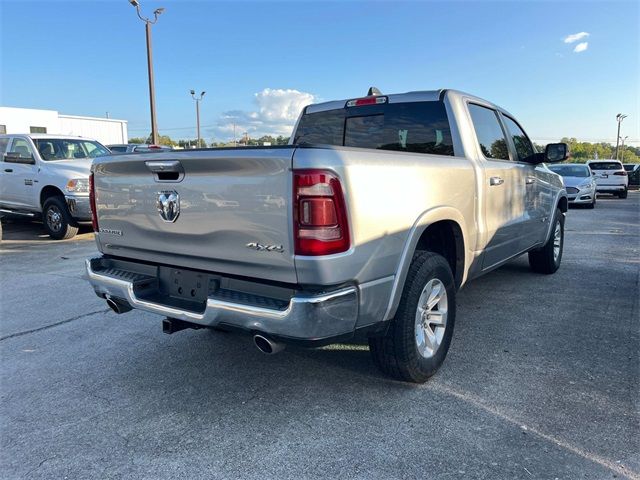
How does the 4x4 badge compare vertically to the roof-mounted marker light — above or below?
below

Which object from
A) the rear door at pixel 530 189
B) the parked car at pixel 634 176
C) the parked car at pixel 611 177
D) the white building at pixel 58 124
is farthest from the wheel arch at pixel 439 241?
the white building at pixel 58 124

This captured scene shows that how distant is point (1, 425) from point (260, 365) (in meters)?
1.59

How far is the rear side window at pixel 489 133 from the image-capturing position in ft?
13.7

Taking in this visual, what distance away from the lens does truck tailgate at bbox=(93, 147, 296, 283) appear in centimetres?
241

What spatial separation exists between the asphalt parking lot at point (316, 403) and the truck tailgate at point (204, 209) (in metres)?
0.89

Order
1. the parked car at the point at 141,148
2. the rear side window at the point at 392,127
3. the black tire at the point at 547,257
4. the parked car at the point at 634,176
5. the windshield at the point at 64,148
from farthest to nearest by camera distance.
A: the parked car at the point at 634,176 → the windshield at the point at 64,148 → the black tire at the point at 547,257 → the rear side window at the point at 392,127 → the parked car at the point at 141,148

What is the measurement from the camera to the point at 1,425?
9.20 feet

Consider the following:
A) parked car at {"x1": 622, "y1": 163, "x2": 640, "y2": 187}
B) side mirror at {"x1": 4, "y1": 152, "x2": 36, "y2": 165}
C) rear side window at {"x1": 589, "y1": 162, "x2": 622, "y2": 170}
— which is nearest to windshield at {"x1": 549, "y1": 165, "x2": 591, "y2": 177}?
rear side window at {"x1": 589, "y1": 162, "x2": 622, "y2": 170}

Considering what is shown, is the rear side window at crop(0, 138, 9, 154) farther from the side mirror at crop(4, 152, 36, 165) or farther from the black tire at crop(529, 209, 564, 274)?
the black tire at crop(529, 209, 564, 274)

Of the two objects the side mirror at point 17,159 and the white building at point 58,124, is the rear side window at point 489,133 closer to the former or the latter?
the side mirror at point 17,159

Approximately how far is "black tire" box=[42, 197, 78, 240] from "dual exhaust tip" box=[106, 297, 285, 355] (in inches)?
262

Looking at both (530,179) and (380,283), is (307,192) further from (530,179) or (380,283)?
(530,179)

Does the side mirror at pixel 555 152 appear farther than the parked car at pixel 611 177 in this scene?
No

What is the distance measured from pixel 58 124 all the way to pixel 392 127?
Result: 46.5 metres
